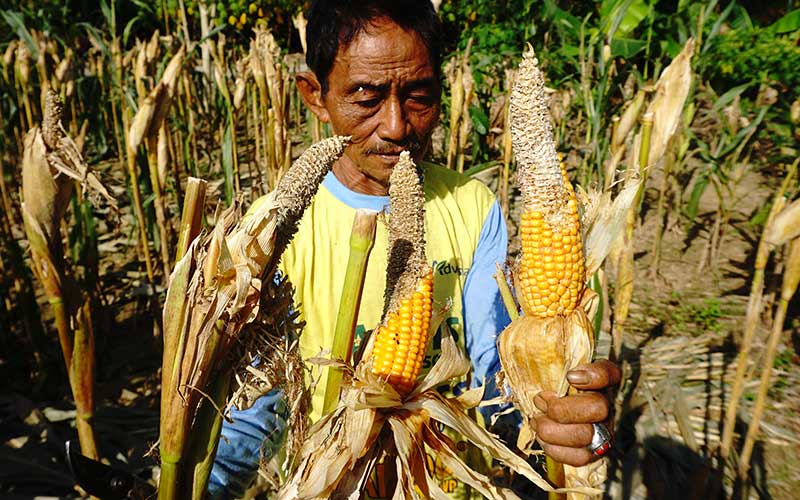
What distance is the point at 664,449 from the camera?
2.25 metres

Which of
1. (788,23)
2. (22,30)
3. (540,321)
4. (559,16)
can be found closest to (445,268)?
(540,321)

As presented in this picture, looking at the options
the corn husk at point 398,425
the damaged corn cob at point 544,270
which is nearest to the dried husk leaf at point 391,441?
the corn husk at point 398,425

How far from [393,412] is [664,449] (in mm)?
1850

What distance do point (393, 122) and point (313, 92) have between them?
15.7 inches

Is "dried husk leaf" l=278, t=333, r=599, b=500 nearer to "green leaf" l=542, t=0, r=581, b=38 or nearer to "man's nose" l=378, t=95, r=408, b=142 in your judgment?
"man's nose" l=378, t=95, r=408, b=142

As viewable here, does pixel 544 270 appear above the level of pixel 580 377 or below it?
above

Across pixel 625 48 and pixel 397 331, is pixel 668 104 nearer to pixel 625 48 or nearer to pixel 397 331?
pixel 397 331

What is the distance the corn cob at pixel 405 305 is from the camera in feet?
2.71

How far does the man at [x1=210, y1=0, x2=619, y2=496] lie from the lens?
4.40ft

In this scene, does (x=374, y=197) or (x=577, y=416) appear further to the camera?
(x=374, y=197)

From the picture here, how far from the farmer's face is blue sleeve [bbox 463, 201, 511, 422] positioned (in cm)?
38

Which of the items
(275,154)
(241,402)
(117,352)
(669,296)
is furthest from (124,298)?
(669,296)

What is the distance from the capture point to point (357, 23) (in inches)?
53.2

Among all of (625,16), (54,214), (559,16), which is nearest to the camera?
(54,214)
